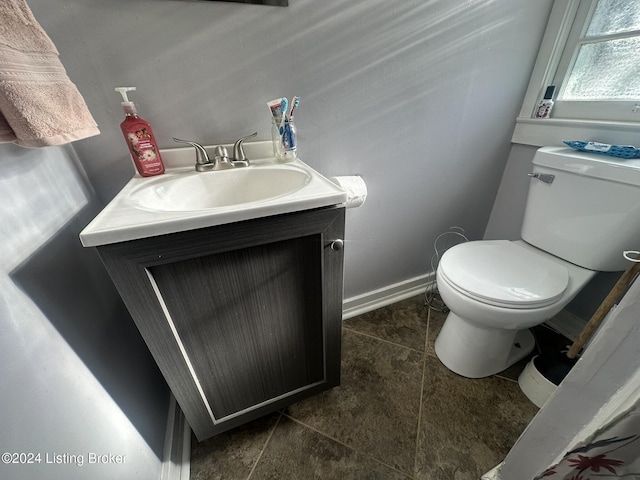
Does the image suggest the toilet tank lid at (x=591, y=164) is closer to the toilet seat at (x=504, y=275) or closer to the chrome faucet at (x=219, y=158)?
the toilet seat at (x=504, y=275)

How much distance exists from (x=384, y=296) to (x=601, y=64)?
1.32 metres

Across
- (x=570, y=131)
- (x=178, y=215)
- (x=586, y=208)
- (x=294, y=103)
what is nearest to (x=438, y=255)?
(x=586, y=208)

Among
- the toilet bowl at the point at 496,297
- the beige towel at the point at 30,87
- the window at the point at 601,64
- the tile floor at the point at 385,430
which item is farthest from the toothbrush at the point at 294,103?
the window at the point at 601,64

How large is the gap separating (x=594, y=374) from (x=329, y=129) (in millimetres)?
903

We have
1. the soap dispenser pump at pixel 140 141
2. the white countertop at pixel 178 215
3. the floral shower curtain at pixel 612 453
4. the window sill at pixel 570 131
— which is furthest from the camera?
the window sill at pixel 570 131

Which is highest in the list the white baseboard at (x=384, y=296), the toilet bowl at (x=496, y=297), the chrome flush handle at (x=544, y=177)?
the chrome flush handle at (x=544, y=177)

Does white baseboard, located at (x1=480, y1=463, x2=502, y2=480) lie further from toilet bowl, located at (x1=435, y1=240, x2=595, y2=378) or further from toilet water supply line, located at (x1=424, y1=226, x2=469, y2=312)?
toilet water supply line, located at (x1=424, y1=226, x2=469, y2=312)

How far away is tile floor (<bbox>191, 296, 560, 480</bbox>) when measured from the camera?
2.60ft

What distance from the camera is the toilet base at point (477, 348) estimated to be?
3.10 ft

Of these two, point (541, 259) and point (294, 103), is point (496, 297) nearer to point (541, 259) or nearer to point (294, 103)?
point (541, 259)

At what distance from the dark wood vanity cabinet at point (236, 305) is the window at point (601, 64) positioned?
1.21 m

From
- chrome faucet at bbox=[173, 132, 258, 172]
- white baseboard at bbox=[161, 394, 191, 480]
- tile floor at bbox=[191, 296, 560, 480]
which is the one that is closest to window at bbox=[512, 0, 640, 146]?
tile floor at bbox=[191, 296, 560, 480]

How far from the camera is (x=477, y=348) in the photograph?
965 millimetres

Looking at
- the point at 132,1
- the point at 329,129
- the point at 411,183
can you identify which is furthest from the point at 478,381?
the point at 132,1
